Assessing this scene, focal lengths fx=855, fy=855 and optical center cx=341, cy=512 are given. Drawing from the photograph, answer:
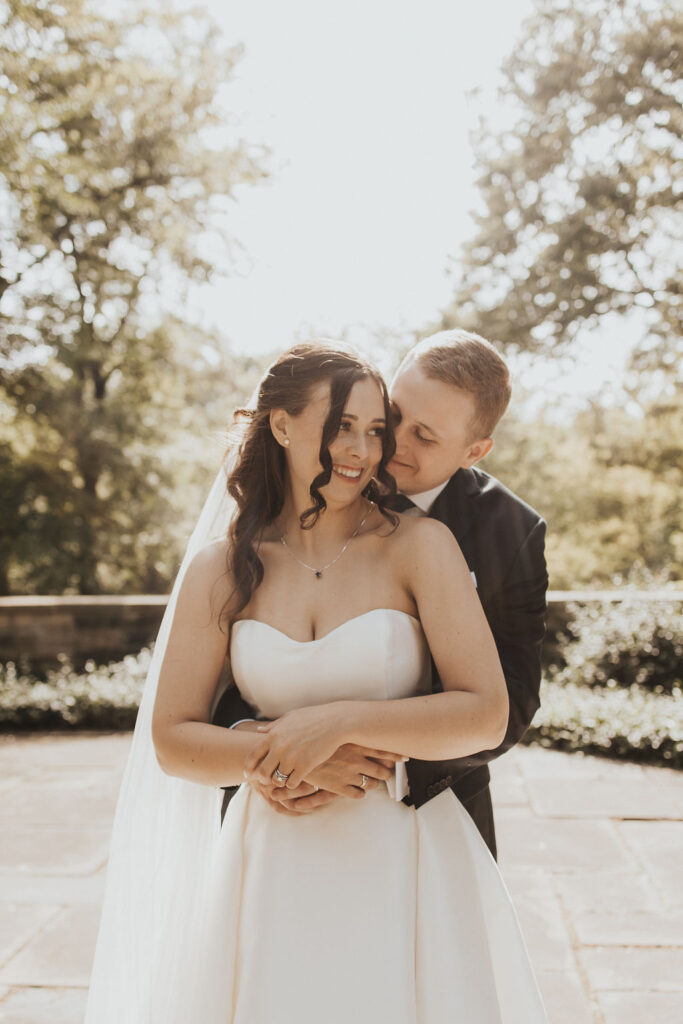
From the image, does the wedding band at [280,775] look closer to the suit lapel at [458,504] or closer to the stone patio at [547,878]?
the suit lapel at [458,504]

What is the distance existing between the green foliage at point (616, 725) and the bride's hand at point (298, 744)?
452 centimetres

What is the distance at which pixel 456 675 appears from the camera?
5.80 feet

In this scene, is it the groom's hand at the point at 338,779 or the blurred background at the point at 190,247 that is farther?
the blurred background at the point at 190,247

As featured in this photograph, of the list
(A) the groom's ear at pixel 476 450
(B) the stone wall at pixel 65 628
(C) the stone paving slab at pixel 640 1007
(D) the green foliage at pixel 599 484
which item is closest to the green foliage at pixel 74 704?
(B) the stone wall at pixel 65 628

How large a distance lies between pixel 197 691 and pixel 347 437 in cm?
65

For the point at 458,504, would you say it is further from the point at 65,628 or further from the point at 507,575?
the point at 65,628

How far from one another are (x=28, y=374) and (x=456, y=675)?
14009mm

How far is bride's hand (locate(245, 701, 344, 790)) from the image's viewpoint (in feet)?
5.50

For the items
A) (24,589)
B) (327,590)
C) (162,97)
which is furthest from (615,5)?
(24,589)

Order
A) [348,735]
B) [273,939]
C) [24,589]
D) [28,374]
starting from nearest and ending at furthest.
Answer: [348,735], [273,939], [28,374], [24,589]

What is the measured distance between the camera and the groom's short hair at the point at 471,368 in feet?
6.99

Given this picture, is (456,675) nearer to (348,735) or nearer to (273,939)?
(348,735)

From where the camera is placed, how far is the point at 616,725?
6.13 metres

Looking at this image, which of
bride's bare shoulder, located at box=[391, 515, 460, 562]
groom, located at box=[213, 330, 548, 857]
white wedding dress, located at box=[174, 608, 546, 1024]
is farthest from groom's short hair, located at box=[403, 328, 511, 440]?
white wedding dress, located at box=[174, 608, 546, 1024]
